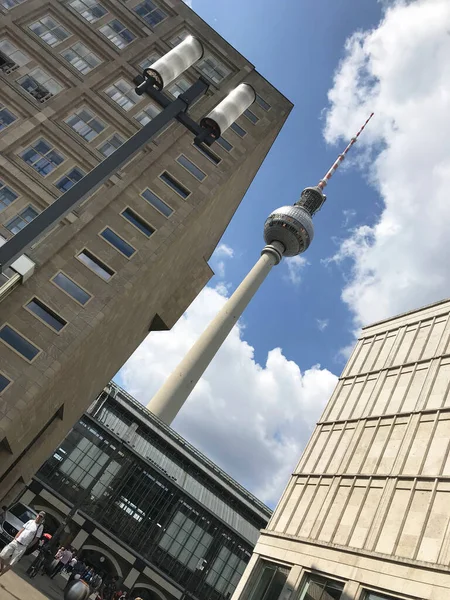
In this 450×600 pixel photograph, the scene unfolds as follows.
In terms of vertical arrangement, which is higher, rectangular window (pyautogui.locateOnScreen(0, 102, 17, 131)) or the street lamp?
rectangular window (pyautogui.locateOnScreen(0, 102, 17, 131))

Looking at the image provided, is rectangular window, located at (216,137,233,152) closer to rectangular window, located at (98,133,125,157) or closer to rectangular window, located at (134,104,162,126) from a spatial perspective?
rectangular window, located at (134,104,162,126)

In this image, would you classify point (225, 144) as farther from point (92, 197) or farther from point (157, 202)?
point (92, 197)

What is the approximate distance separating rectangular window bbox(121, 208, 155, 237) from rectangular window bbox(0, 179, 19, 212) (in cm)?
602

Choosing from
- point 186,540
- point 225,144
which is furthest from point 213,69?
point 186,540

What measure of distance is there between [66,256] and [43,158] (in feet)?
22.8

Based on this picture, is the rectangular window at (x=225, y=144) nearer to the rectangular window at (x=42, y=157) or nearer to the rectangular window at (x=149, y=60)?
the rectangular window at (x=149, y=60)

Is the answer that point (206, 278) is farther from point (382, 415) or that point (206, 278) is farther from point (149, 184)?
point (382, 415)

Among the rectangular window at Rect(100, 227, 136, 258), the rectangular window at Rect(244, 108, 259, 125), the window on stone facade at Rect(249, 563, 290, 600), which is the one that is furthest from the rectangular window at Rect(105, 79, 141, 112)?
the window on stone facade at Rect(249, 563, 290, 600)

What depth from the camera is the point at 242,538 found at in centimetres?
5425

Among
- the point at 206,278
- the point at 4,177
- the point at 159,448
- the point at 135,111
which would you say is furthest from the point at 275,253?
the point at 4,177

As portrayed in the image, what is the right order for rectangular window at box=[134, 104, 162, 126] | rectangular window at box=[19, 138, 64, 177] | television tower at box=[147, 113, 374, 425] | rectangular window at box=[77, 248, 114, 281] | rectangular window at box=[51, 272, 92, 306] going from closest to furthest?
rectangular window at box=[51, 272, 92, 306]
rectangular window at box=[77, 248, 114, 281]
rectangular window at box=[19, 138, 64, 177]
rectangular window at box=[134, 104, 162, 126]
television tower at box=[147, 113, 374, 425]

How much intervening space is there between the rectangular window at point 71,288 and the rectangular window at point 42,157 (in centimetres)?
693

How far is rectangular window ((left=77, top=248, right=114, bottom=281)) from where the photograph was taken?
A: 87.0 ft

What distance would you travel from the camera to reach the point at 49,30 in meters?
32.9
